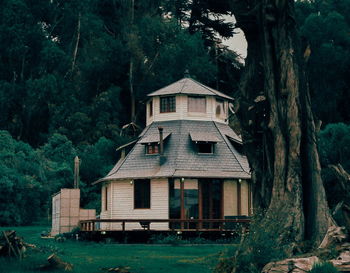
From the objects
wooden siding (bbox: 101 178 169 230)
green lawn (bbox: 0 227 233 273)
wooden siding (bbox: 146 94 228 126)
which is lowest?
green lawn (bbox: 0 227 233 273)

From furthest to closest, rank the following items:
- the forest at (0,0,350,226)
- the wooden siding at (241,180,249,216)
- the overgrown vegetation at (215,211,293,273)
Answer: the forest at (0,0,350,226) < the wooden siding at (241,180,249,216) < the overgrown vegetation at (215,211,293,273)

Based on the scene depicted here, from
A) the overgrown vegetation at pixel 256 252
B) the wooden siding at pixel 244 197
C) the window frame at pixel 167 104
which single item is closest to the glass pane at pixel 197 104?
the window frame at pixel 167 104

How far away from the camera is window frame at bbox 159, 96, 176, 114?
5403 centimetres

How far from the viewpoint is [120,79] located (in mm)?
86875

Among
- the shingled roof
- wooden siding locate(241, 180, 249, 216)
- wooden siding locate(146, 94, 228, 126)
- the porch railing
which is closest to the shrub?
the porch railing

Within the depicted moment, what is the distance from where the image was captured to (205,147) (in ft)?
169

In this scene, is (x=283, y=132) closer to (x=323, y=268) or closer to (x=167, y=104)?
(x=323, y=268)

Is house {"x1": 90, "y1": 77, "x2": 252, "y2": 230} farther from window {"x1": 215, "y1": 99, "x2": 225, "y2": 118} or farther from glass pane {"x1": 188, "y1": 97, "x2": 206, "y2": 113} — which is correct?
window {"x1": 215, "y1": 99, "x2": 225, "y2": 118}

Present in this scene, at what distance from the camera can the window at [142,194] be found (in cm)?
5000

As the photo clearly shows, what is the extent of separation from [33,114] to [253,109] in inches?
2334

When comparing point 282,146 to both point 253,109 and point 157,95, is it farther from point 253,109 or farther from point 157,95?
point 157,95

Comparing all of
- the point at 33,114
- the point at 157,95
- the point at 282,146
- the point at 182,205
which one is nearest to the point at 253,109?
the point at 282,146

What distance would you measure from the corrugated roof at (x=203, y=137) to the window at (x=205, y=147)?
50 centimetres

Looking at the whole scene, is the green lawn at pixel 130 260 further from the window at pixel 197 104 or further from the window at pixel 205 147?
the window at pixel 197 104
